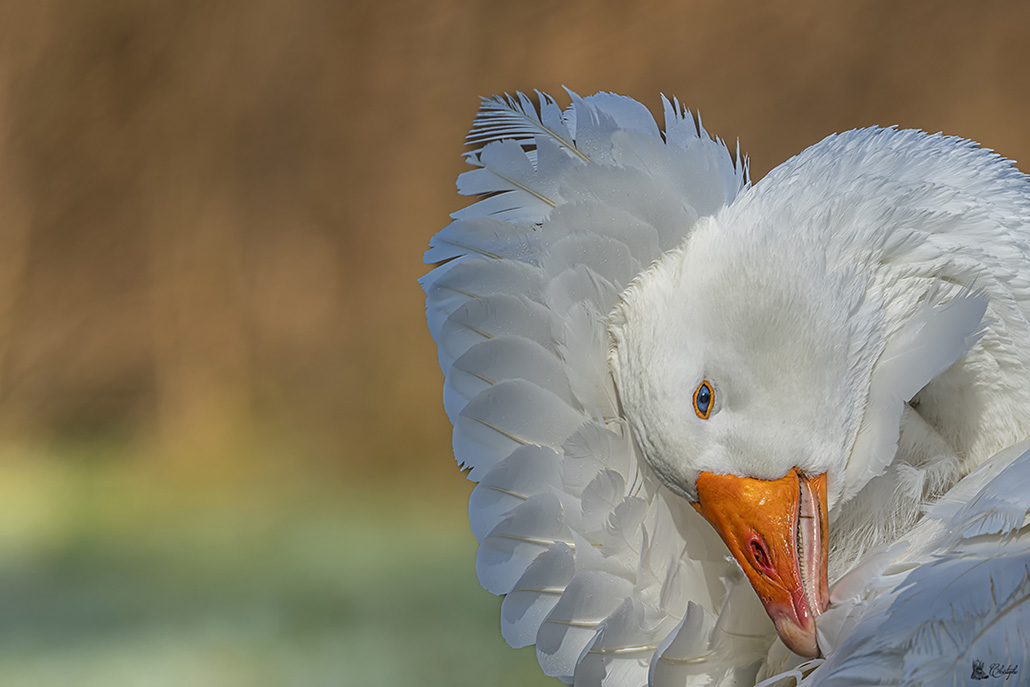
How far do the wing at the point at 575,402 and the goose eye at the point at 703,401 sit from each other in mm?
110

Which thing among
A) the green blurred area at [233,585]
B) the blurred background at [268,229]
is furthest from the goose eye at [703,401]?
the blurred background at [268,229]

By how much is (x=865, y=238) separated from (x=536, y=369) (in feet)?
1.13

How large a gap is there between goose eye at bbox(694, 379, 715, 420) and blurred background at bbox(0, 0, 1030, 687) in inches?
83.5

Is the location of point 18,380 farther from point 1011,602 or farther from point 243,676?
point 1011,602

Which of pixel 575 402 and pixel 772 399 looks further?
pixel 575 402

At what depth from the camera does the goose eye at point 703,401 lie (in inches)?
34.5

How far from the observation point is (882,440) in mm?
881

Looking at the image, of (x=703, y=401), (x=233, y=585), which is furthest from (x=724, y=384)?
(x=233, y=585)

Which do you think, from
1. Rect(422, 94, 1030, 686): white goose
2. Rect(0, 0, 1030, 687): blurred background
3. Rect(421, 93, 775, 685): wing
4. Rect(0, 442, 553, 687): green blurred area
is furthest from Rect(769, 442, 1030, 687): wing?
Rect(0, 0, 1030, 687): blurred background

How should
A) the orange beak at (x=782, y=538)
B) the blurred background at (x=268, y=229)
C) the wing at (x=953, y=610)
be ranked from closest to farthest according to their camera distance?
the wing at (x=953, y=610) < the orange beak at (x=782, y=538) < the blurred background at (x=268, y=229)

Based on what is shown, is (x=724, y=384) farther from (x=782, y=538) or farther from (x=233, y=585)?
(x=233, y=585)

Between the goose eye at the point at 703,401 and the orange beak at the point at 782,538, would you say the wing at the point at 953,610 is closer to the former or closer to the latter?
the orange beak at the point at 782,538

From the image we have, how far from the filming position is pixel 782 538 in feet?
2.78

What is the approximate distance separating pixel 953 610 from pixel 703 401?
261 millimetres
